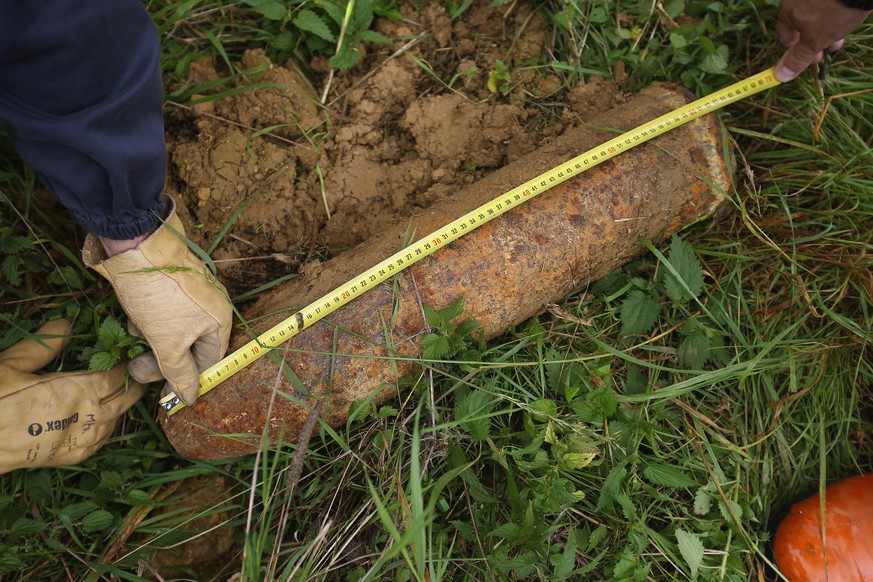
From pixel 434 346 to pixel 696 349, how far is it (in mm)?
1113

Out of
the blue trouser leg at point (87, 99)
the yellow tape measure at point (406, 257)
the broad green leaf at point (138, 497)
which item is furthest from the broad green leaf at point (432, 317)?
the broad green leaf at point (138, 497)

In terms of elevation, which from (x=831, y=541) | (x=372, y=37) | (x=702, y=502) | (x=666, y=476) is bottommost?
(x=831, y=541)

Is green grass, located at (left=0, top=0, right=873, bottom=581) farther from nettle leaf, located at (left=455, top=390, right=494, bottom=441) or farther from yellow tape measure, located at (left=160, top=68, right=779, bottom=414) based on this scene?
yellow tape measure, located at (left=160, top=68, right=779, bottom=414)

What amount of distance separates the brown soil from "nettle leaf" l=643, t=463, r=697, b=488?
135 centimetres

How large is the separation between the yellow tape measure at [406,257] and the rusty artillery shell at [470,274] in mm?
29

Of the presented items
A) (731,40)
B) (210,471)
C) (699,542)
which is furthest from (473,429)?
(731,40)

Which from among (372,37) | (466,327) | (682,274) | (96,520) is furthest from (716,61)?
(96,520)

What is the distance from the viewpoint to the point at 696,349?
2312 mm

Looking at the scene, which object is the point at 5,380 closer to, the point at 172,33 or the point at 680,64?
the point at 172,33

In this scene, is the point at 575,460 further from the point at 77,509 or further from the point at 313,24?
the point at 313,24

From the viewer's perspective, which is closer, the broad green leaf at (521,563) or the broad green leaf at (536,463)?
the broad green leaf at (521,563)

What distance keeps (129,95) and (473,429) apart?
4.88 feet

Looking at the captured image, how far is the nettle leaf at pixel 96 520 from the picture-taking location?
2.12m

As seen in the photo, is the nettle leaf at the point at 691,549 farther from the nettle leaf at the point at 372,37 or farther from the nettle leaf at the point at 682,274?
the nettle leaf at the point at 372,37
